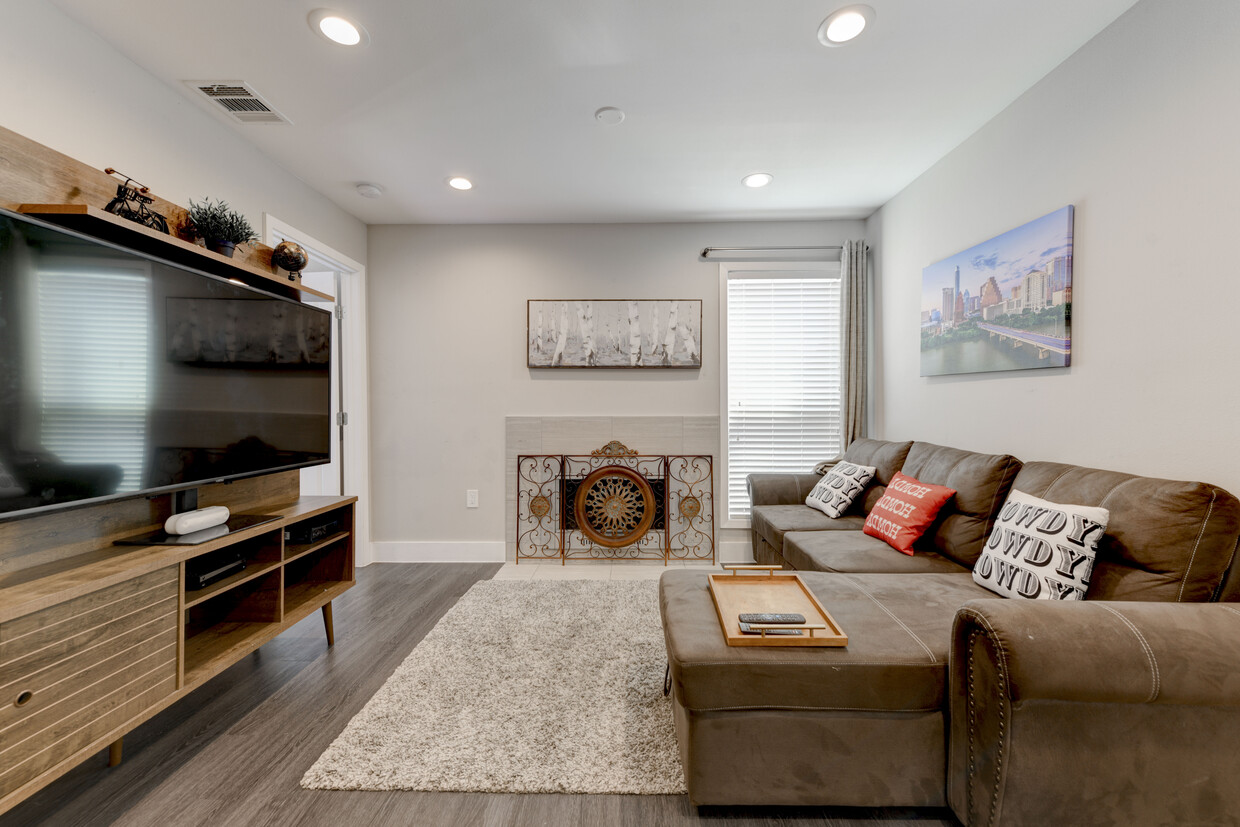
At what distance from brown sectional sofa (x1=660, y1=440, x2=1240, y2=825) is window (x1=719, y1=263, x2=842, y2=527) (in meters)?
2.00

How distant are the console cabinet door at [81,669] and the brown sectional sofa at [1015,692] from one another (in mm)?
1502

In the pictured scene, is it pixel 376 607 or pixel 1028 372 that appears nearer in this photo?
pixel 1028 372

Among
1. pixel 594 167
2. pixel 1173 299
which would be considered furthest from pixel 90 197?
pixel 1173 299

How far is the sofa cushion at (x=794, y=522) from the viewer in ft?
9.12

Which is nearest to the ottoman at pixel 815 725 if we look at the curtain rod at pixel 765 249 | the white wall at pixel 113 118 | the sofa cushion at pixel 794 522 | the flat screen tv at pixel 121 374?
the sofa cushion at pixel 794 522

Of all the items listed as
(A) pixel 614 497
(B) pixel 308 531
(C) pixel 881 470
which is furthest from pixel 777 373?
(B) pixel 308 531

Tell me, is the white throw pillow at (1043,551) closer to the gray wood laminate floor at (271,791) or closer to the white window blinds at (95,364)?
the gray wood laminate floor at (271,791)

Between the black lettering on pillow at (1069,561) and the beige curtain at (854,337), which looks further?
the beige curtain at (854,337)

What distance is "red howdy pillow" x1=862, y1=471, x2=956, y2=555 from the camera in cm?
228

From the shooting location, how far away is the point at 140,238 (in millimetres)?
1722

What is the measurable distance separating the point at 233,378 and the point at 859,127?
300 centimetres

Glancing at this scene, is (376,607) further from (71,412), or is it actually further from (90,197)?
(90,197)

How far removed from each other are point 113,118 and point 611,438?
294 centimetres

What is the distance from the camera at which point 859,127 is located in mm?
2490
